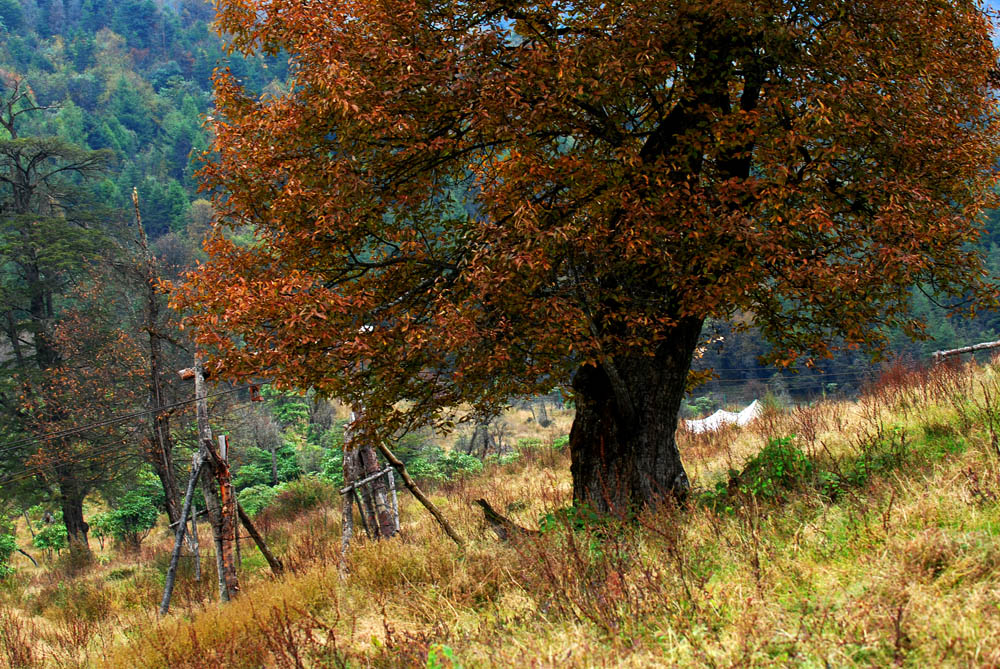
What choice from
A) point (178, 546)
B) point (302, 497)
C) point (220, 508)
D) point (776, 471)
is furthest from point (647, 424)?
point (302, 497)

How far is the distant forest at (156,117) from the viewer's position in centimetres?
5306

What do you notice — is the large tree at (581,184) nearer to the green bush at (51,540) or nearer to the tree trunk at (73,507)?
the tree trunk at (73,507)

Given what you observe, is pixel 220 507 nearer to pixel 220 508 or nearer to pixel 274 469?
pixel 220 508

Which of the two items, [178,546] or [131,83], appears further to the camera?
[131,83]

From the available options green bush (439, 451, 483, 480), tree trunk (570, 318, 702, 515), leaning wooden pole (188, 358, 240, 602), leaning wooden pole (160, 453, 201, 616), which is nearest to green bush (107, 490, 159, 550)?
green bush (439, 451, 483, 480)

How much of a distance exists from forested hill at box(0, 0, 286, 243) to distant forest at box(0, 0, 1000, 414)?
0.23m

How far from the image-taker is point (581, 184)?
6809 millimetres

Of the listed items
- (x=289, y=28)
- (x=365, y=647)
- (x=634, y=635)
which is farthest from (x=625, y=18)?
(x=365, y=647)

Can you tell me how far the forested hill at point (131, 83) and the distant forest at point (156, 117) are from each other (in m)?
0.23

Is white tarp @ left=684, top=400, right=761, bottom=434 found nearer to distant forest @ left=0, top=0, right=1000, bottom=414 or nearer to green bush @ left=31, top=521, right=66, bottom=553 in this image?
distant forest @ left=0, top=0, right=1000, bottom=414

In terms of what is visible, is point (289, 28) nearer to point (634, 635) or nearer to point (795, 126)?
point (795, 126)

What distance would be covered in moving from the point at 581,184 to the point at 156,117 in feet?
442

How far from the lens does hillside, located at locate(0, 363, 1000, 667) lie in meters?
3.74

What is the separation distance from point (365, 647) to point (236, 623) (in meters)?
1.89
